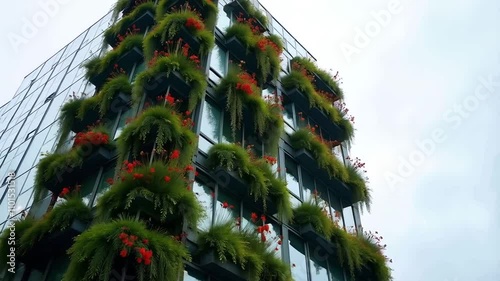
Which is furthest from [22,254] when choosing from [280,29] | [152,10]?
[280,29]

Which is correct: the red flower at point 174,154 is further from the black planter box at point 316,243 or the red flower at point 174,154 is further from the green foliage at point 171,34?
the green foliage at point 171,34

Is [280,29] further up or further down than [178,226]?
further up

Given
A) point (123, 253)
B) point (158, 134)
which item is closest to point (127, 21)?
point (158, 134)

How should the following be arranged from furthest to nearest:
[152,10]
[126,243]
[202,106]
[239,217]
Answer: [152,10]
[202,106]
[239,217]
[126,243]

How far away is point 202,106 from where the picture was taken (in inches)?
402

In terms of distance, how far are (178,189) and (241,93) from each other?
3.84 m

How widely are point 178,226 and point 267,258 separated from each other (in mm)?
1619

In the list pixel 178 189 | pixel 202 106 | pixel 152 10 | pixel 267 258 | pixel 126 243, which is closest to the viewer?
pixel 126 243

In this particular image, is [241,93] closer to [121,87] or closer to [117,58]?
[121,87]

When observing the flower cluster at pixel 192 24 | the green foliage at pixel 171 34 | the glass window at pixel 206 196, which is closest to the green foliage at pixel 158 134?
the glass window at pixel 206 196

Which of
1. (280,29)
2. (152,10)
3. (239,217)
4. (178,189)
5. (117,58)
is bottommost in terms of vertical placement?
(178,189)

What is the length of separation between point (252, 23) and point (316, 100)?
10.0ft

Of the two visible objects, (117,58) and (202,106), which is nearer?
(202,106)

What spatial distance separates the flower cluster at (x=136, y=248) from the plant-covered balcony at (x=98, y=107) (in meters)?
4.83
